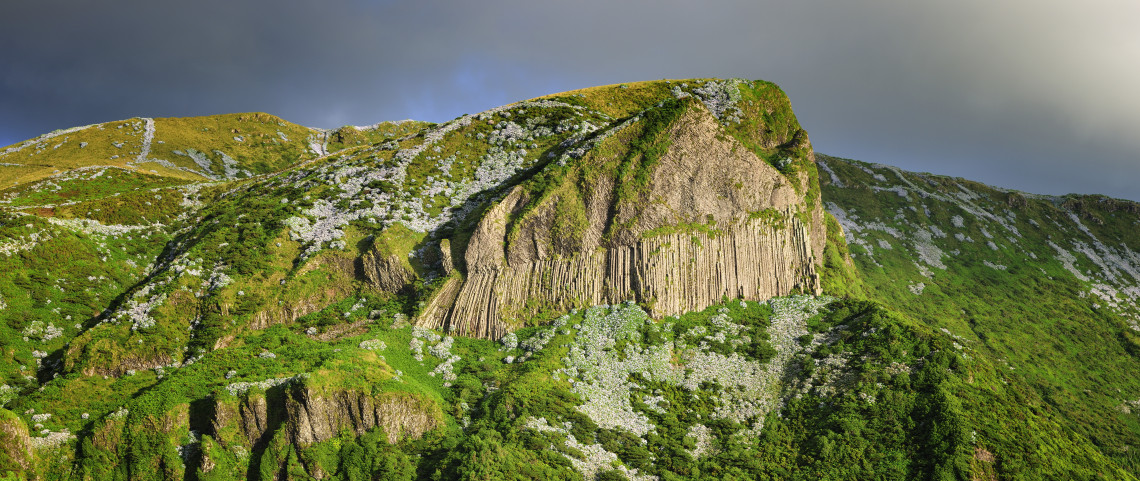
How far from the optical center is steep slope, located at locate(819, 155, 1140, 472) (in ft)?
238

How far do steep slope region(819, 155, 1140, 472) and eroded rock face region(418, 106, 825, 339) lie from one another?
36321 millimetres

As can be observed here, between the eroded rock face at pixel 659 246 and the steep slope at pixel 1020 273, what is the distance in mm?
36321

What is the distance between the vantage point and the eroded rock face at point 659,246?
5316 centimetres

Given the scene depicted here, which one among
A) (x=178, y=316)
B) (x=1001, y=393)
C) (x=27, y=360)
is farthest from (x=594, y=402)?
(x=27, y=360)

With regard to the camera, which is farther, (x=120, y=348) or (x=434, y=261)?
(x=434, y=261)

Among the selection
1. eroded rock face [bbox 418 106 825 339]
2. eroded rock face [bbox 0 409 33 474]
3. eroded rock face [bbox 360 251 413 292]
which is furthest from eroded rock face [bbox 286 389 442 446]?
eroded rock face [bbox 360 251 413 292]

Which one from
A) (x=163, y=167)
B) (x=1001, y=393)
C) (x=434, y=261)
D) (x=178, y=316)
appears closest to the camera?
(x=1001, y=393)

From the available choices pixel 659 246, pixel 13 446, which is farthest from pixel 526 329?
pixel 13 446

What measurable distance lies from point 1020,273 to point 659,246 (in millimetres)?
87949

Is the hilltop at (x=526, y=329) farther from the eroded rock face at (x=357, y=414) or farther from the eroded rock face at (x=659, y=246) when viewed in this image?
the eroded rock face at (x=659, y=246)

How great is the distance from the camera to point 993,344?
78.8 metres

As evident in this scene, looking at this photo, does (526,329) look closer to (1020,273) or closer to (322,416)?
(322,416)

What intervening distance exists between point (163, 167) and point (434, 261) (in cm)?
9495

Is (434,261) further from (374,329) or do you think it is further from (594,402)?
(594,402)
